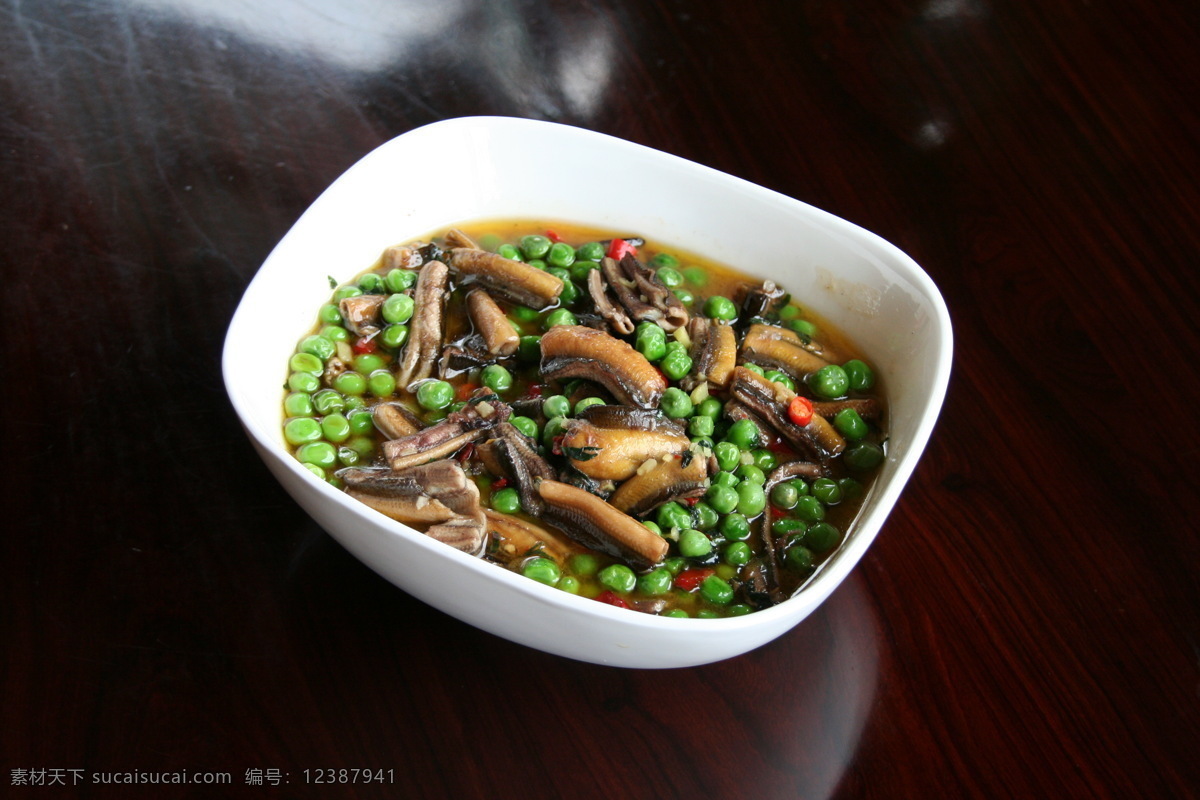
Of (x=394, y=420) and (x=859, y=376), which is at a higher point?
(x=859, y=376)

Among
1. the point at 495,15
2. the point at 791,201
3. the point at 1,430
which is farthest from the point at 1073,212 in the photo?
the point at 1,430

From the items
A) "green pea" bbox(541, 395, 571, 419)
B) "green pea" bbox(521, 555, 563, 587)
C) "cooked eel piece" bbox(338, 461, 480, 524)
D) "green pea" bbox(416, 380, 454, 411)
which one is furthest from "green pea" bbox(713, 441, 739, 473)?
"green pea" bbox(416, 380, 454, 411)

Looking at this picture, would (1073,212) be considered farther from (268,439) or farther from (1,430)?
(1,430)

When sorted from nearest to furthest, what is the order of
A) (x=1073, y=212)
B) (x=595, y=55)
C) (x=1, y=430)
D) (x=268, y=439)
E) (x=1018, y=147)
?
(x=268, y=439)
(x=1, y=430)
(x=1073, y=212)
(x=1018, y=147)
(x=595, y=55)

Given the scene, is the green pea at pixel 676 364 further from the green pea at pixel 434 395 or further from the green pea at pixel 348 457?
the green pea at pixel 348 457

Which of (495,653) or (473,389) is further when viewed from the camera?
(473,389)

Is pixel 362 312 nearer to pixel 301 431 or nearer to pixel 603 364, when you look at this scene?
pixel 301 431

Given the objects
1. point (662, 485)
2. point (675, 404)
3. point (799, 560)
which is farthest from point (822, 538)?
point (675, 404)

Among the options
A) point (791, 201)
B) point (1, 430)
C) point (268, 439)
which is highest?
point (791, 201)
